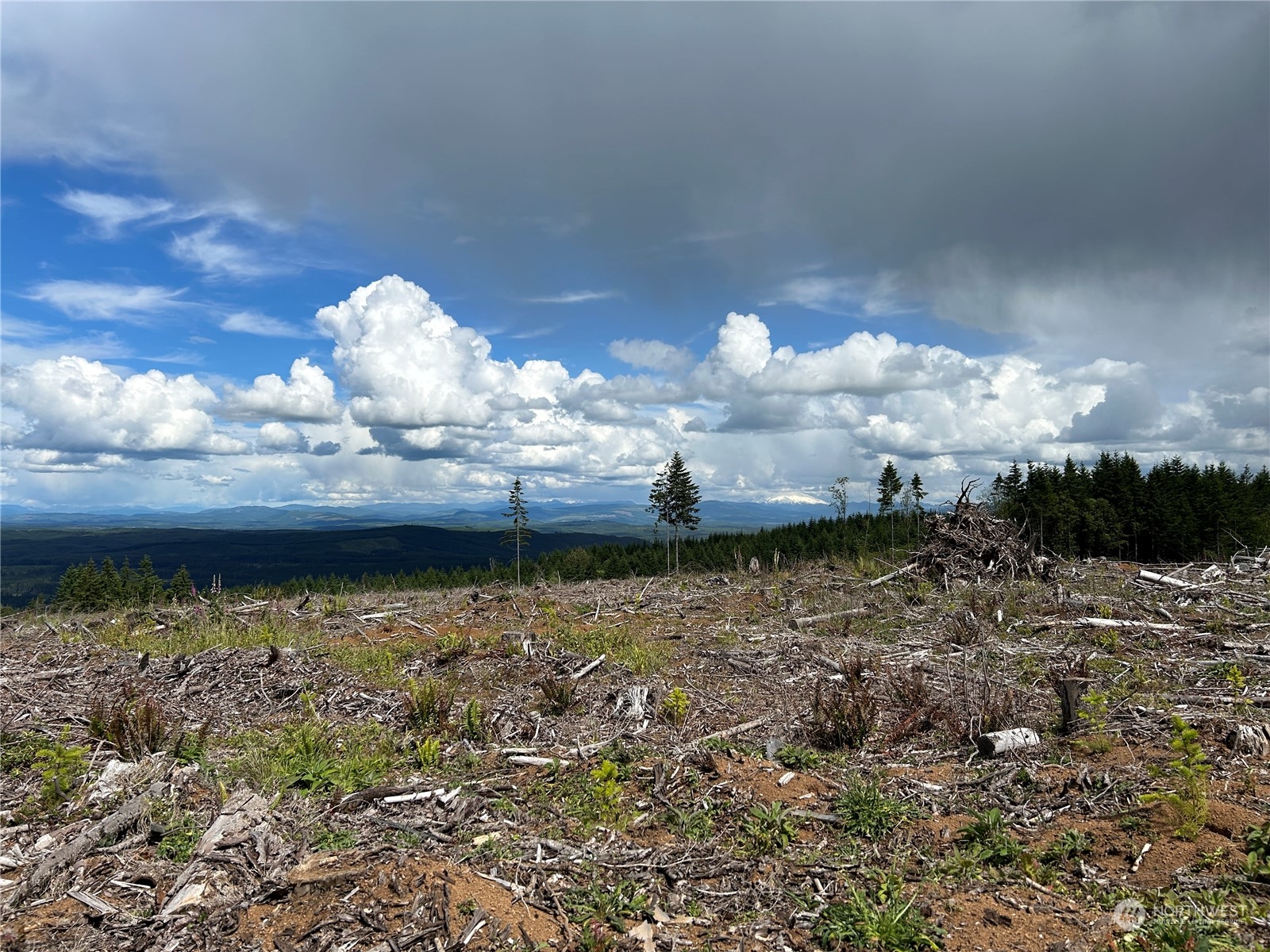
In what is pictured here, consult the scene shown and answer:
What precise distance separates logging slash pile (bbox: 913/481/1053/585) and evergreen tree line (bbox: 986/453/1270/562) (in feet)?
163

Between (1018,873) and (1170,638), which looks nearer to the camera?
(1018,873)

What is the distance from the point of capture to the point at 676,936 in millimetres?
4500

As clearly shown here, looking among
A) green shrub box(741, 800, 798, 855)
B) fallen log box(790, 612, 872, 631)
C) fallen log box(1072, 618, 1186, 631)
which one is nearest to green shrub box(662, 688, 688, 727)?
green shrub box(741, 800, 798, 855)

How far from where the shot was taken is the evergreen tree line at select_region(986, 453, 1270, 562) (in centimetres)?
6269

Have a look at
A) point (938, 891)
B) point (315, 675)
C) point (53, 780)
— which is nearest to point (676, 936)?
point (938, 891)

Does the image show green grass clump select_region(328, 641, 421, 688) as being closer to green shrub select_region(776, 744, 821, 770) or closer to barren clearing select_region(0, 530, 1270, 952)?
barren clearing select_region(0, 530, 1270, 952)

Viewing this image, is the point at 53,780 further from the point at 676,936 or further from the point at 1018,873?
the point at 1018,873

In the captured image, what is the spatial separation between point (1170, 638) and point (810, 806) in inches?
359

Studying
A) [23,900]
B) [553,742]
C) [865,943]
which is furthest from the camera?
[553,742]

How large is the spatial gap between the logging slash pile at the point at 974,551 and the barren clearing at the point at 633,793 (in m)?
5.19

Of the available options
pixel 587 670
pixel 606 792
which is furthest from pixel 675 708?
pixel 606 792

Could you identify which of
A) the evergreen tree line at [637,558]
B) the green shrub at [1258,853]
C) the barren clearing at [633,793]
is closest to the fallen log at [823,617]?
the barren clearing at [633,793]

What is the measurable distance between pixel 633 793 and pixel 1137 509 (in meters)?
79.5

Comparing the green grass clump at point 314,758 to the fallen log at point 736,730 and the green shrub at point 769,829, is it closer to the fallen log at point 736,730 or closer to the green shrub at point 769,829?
the fallen log at point 736,730
